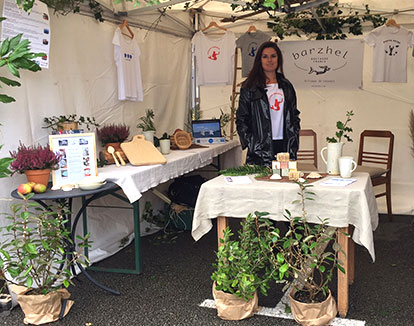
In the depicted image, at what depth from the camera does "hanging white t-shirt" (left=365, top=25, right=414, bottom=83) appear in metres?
4.75

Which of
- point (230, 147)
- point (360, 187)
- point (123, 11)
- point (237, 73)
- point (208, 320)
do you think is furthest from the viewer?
point (237, 73)

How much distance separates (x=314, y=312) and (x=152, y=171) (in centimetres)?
148

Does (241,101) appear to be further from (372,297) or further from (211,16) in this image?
(211,16)

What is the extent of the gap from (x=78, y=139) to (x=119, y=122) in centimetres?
110

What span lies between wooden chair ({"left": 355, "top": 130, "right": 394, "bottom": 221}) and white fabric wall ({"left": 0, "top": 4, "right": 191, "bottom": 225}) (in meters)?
2.11

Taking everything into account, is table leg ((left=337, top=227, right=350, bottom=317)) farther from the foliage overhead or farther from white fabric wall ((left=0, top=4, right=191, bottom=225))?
the foliage overhead

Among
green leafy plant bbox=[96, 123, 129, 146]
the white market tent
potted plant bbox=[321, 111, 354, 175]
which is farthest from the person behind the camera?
green leafy plant bbox=[96, 123, 129, 146]

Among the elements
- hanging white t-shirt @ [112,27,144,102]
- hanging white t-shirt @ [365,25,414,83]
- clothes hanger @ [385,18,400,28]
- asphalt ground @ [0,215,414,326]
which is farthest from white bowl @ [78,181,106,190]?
clothes hanger @ [385,18,400,28]

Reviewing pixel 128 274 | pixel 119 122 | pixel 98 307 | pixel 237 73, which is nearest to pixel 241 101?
pixel 119 122

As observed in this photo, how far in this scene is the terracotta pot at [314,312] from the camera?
8.04ft

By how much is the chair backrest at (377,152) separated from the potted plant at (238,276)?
275 centimetres

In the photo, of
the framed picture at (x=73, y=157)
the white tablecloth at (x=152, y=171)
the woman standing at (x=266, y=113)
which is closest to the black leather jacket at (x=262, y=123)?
the woman standing at (x=266, y=113)

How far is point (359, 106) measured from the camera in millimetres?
5148

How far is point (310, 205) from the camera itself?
2496 mm
